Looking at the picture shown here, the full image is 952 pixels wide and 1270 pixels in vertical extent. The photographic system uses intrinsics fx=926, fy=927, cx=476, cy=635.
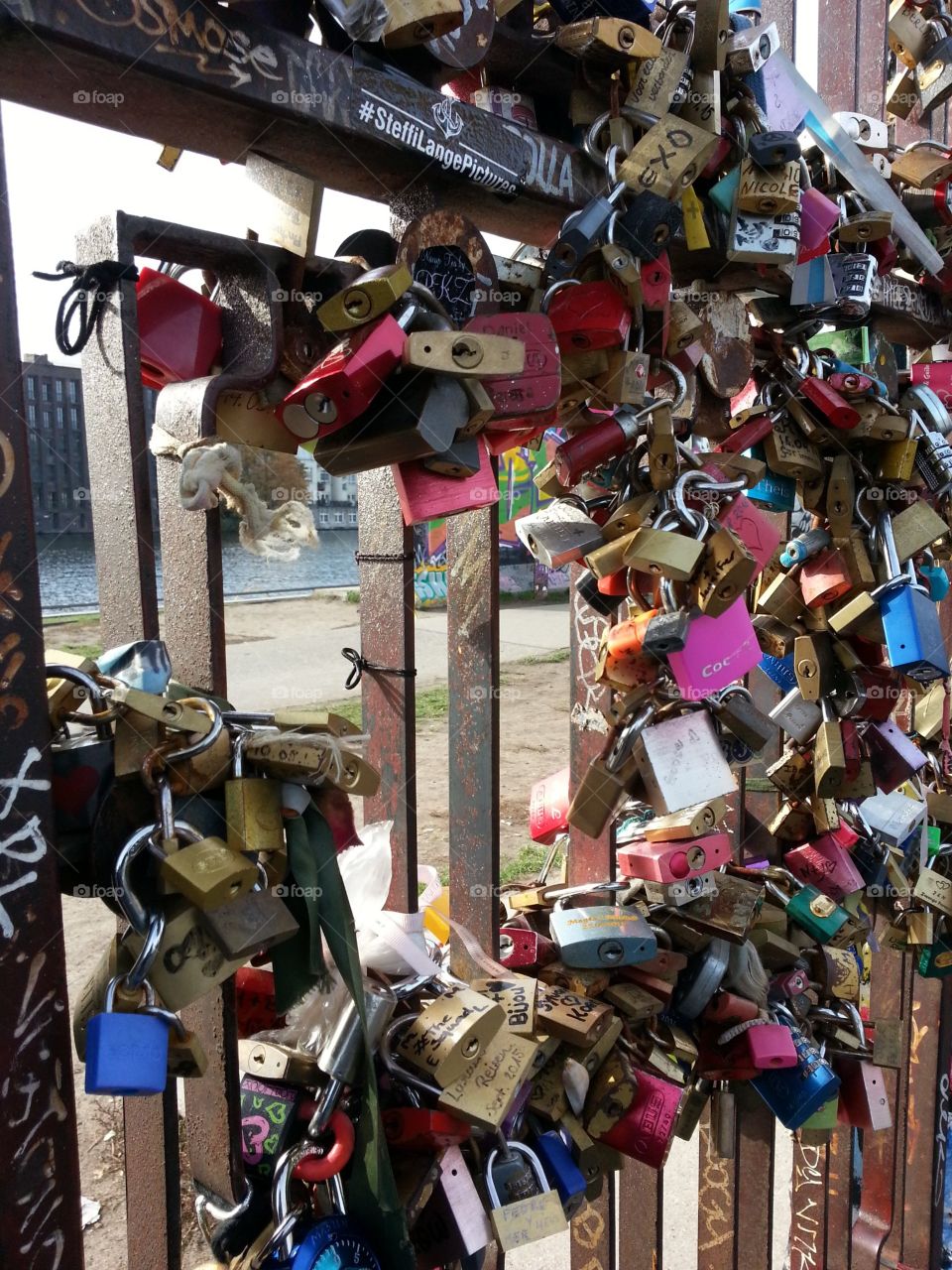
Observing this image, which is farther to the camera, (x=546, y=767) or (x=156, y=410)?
(x=546, y=767)

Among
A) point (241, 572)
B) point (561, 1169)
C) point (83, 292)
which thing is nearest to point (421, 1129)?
point (561, 1169)

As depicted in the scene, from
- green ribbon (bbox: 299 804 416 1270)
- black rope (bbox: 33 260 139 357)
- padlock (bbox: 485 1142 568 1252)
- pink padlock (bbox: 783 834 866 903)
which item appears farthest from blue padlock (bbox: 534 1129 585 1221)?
black rope (bbox: 33 260 139 357)

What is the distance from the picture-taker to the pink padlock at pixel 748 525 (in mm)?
1148

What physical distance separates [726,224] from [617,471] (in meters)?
0.35

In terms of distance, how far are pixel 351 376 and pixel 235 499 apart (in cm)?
15

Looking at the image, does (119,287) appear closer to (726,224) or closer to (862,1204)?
(726,224)

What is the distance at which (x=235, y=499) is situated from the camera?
2.61ft

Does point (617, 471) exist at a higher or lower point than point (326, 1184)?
higher

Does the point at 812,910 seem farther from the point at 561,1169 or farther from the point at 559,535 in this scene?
the point at 559,535

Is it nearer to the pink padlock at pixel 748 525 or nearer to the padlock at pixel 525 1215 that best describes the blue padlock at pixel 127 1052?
the padlock at pixel 525 1215

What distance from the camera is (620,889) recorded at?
1315mm

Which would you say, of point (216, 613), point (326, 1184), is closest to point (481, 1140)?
point (326, 1184)

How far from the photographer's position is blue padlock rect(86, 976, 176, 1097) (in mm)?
624

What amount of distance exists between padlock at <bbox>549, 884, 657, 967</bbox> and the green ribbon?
344mm
